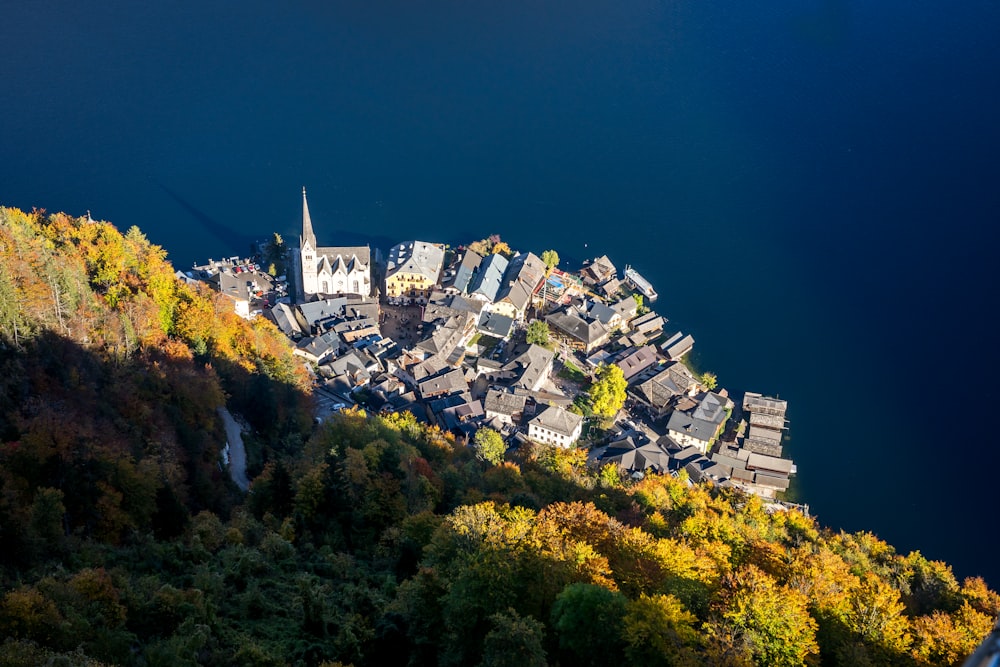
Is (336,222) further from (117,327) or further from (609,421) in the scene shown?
(117,327)

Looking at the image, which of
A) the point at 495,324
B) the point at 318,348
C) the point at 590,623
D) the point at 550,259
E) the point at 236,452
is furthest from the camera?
the point at 550,259

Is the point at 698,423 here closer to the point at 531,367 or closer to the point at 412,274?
the point at 531,367

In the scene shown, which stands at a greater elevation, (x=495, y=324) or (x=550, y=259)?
(x=550, y=259)

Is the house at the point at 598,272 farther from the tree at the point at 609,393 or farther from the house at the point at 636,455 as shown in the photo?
the house at the point at 636,455

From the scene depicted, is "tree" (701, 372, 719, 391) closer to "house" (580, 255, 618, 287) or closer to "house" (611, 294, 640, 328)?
"house" (611, 294, 640, 328)

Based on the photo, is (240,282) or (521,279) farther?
(521,279)

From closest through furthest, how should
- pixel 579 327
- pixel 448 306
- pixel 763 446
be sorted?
pixel 763 446 → pixel 579 327 → pixel 448 306

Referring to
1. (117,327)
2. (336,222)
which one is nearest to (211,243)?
(336,222)

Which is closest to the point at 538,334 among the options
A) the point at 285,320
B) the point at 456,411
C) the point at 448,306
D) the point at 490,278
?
the point at 448,306

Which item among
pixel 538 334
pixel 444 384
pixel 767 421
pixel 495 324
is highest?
pixel 495 324
